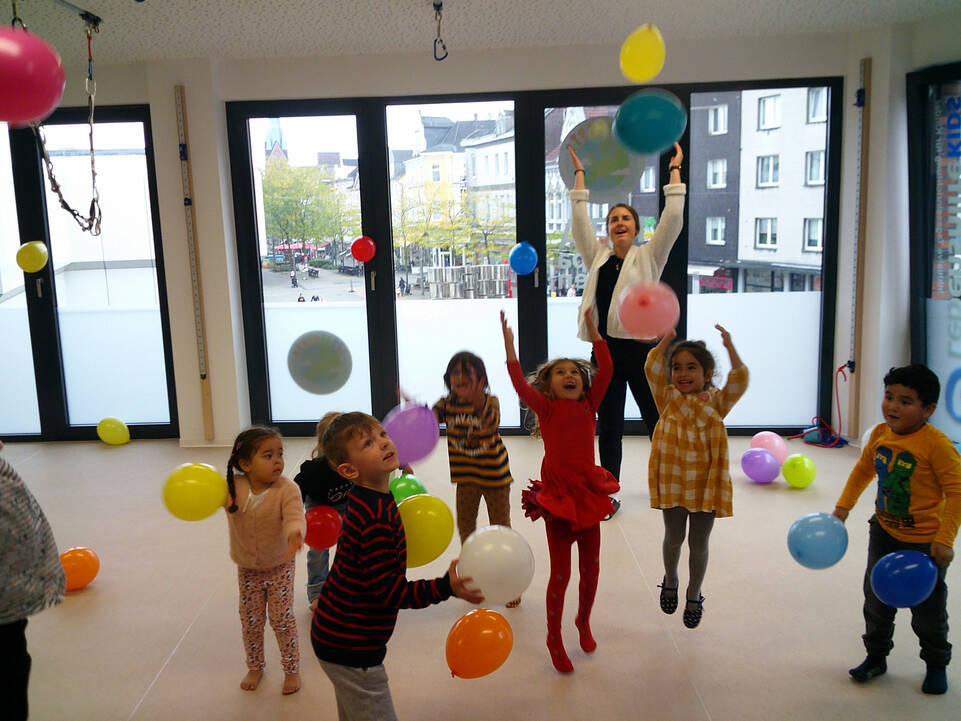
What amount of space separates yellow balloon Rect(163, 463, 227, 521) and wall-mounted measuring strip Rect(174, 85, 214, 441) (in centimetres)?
290

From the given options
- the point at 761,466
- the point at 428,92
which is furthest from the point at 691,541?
the point at 428,92

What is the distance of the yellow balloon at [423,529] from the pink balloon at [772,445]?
2.80m

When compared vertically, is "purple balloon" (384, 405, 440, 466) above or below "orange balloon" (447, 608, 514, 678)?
above

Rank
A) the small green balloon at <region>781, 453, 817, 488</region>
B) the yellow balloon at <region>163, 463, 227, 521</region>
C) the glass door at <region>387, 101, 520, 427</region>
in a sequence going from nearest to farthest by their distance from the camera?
the yellow balloon at <region>163, 463, 227, 521</region>, the small green balloon at <region>781, 453, 817, 488</region>, the glass door at <region>387, 101, 520, 427</region>

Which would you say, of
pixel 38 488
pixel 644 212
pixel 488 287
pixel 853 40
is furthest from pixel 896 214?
pixel 38 488

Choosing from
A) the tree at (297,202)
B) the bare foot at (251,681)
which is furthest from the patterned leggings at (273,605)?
the tree at (297,202)

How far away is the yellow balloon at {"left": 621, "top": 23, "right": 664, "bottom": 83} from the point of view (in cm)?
270

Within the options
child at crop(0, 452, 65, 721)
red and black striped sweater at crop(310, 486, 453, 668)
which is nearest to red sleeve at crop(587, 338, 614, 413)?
red and black striped sweater at crop(310, 486, 453, 668)

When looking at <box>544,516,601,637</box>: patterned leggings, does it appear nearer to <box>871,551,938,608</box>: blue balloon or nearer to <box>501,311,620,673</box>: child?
<box>501,311,620,673</box>: child

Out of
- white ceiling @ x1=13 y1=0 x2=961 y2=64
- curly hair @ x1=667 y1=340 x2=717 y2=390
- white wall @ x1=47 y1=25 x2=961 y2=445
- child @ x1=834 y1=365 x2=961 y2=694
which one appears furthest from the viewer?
white wall @ x1=47 y1=25 x2=961 y2=445

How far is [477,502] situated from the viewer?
9.68 feet

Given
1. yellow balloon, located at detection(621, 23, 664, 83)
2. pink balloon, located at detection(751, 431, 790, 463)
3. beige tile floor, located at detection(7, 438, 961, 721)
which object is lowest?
beige tile floor, located at detection(7, 438, 961, 721)

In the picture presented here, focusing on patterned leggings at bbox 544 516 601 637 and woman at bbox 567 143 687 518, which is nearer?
patterned leggings at bbox 544 516 601 637

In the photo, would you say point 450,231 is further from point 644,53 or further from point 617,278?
point 644,53
